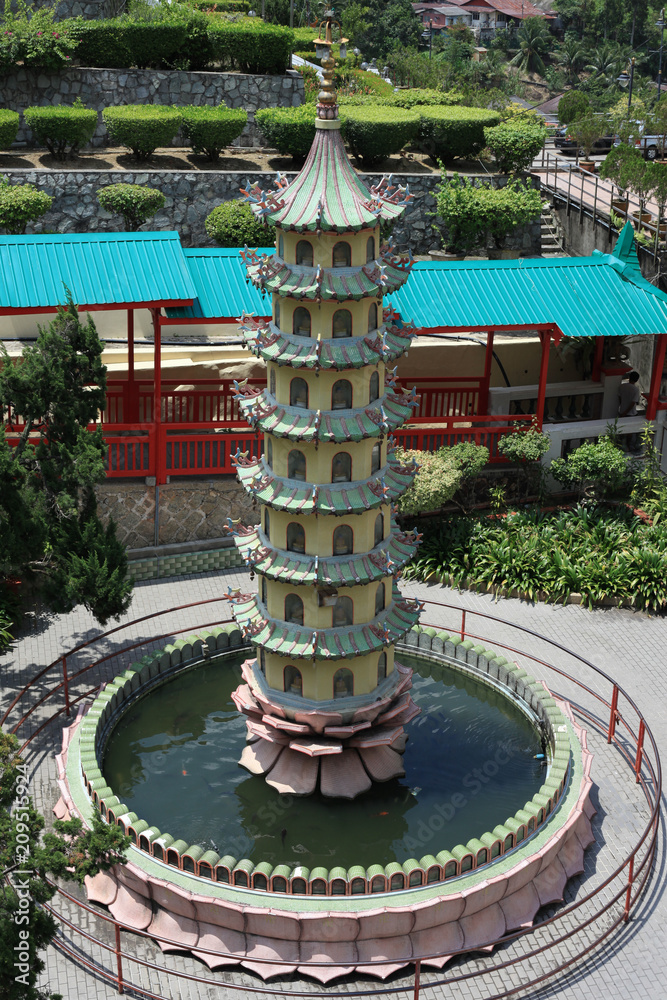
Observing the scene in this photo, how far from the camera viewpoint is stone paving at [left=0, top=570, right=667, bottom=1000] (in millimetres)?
16094

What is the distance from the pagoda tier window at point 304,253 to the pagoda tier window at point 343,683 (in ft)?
20.2

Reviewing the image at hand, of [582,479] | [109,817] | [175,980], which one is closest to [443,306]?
[582,479]

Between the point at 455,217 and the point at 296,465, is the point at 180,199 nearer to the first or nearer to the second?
the point at 455,217

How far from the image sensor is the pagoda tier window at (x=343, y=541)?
58.8 ft

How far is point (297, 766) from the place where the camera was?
18969 mm

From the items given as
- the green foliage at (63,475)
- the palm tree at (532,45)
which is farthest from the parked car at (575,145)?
the palm tree at (532,45)

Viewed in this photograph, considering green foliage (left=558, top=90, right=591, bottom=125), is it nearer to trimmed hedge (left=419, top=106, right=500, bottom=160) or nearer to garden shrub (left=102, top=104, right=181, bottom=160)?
trimmed hedge (left=419, top=106, right=500, bottom=160)

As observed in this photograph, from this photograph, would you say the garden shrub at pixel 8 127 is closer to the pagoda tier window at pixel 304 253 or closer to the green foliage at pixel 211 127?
the green foliage at pixel 211 127

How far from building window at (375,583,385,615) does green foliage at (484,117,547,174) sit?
81.4 ft

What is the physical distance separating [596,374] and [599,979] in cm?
1780

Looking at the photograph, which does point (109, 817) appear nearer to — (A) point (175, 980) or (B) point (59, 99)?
(A) point (175, 980)

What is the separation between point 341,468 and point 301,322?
7.25ft

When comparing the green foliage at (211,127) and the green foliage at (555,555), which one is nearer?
the green foliage at (555,555)

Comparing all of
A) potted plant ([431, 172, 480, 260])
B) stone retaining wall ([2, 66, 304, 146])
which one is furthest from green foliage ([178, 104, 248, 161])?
potted plant ([431, 172, 480, 260])
